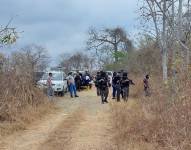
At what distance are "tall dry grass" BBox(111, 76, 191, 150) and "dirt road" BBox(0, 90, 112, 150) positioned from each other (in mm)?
555

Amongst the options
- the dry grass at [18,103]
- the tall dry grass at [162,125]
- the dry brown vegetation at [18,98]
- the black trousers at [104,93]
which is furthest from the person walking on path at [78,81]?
the tall dry grass at [162,125]

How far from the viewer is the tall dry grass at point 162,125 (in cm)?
1198

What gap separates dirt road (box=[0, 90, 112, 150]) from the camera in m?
13.9

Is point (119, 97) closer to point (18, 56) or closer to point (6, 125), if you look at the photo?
point (18, 56)

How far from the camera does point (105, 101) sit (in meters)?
29.0

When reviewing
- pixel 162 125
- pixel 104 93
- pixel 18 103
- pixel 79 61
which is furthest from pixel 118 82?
pixel 79 61

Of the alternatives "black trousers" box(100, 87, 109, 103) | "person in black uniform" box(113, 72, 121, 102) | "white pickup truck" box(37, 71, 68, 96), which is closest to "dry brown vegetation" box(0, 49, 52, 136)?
"black trousers" box(100, 87, 109, 103)

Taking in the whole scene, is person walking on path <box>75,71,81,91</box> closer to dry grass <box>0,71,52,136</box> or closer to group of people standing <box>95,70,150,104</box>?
group of people standing <box>95,70,150,104</box>

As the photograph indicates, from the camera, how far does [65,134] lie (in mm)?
15922

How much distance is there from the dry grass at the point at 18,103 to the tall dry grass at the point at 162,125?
11.3 feet

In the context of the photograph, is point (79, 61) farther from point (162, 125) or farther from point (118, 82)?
point (162, 125)

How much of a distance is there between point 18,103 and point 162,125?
830cm

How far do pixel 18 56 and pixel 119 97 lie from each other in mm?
7450

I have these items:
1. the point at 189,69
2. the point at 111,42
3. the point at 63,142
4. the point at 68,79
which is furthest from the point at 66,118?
the point at 111,42
